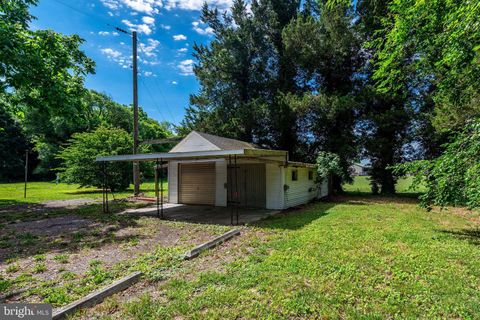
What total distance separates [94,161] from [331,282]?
16.6 m

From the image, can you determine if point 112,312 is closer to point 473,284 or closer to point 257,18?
point 473,284

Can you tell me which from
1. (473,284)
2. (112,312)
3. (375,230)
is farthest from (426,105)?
(112,312)

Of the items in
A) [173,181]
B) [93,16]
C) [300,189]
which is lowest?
[300,189]

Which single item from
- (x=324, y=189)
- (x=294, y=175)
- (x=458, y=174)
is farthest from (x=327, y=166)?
(x=458, y=174)

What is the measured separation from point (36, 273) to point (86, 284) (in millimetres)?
1163

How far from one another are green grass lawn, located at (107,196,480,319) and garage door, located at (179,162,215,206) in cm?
596

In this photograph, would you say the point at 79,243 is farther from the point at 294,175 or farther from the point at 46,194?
the point at 46,194

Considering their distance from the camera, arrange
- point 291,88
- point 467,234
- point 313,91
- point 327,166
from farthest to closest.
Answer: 1. point 291,88
2. point 313,91
3. point 327,166
4. point 467,234

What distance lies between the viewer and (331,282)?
329cm

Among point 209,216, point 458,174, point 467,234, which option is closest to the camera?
point 458,174

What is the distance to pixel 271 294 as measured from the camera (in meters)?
2.99

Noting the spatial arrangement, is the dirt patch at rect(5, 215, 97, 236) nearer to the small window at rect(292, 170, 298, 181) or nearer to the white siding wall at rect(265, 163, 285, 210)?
the white siding wall at rect(265, 163, 285, 210)

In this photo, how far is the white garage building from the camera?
9844mm

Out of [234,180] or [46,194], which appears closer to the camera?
[234,180]
